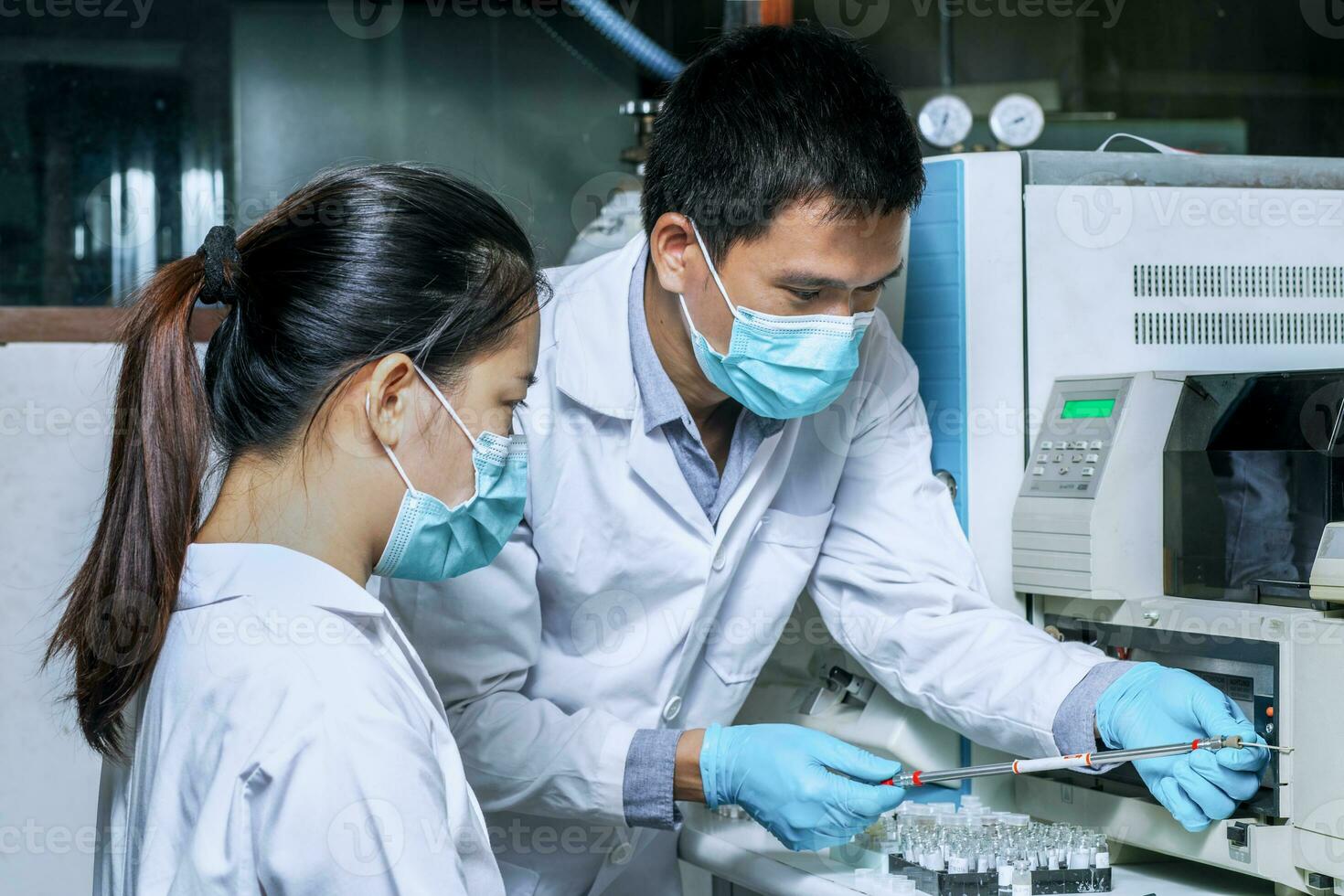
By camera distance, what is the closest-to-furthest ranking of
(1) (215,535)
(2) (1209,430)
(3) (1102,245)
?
(1) (215,535) → (2) (1209,430) → (3) (1102,245)

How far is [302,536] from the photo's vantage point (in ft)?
3.01

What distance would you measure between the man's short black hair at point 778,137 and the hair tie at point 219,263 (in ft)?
1.63

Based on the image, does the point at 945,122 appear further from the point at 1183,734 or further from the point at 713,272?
the point at 1183,734

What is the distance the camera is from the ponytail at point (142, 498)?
0.89m

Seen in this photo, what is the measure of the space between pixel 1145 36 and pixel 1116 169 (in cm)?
245

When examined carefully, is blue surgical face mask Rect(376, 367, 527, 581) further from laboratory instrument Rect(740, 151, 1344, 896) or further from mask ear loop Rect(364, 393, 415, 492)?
laboratory instrument Rect(740, 151, 1344, 896)

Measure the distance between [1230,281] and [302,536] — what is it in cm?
107

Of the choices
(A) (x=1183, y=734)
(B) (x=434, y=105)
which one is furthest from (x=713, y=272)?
(B) (x=434, y=105)

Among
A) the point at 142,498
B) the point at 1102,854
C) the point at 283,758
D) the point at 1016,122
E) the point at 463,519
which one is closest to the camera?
the point at 283,758

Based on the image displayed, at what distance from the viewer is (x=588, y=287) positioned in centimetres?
142

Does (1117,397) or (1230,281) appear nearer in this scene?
(1117,397)

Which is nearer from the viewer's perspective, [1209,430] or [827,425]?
[1209,430]

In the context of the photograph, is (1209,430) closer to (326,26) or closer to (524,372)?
(524,372)

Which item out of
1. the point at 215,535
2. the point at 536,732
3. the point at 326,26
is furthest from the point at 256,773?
the point at 326,26
